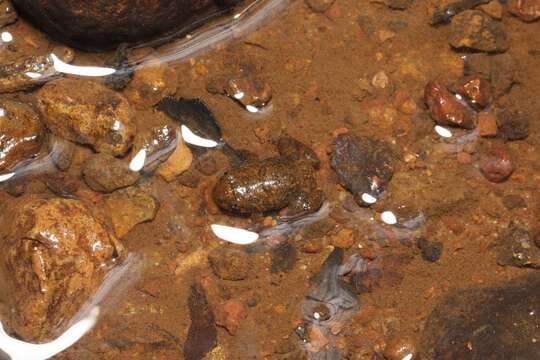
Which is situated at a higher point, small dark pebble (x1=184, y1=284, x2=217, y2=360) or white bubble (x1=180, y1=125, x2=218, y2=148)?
white bubble (x1=180, y1=125, x2=218, y2=148)

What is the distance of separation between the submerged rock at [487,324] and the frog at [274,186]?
1118 mm

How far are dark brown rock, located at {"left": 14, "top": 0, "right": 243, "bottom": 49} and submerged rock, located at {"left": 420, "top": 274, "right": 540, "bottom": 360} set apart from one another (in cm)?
262

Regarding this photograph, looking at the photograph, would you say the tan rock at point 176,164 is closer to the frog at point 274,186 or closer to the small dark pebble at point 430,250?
the frog at point 274,186

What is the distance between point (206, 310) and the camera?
4.10 metres

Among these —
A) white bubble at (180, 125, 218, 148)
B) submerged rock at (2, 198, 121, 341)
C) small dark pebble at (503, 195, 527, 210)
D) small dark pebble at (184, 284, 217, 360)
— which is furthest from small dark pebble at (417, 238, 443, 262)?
submerged rock at (2, 198, 121, 341)

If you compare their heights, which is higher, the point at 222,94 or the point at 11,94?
the point at 11,94

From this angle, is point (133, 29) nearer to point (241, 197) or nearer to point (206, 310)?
point (241, 197)

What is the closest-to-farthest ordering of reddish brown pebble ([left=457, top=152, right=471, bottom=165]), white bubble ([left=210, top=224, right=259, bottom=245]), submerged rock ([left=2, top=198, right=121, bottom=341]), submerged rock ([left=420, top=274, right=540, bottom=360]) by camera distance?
submerged rock ([left=2, top=198, right=121, bottom=341]), submerged rock ([left=420, top=274, right=540, bottom=360]), white bubble ([left=210, top=224, right=259, bottom=245]), reddish brown pebble ([left=457, top=152, right=471, bottom=165])

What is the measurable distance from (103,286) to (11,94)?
1.44 meters

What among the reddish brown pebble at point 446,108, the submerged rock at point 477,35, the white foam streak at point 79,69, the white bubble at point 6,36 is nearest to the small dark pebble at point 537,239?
the reddish brown pebble at point 446,108

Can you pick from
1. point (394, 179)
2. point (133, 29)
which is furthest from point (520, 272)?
point (133, 29)

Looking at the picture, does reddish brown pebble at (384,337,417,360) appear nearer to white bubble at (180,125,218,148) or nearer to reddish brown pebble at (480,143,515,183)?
reddish brown pebble at (480,143,515,183)

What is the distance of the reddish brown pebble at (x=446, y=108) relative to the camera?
14.7 ft

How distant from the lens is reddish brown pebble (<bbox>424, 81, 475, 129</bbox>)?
448 centimetres
